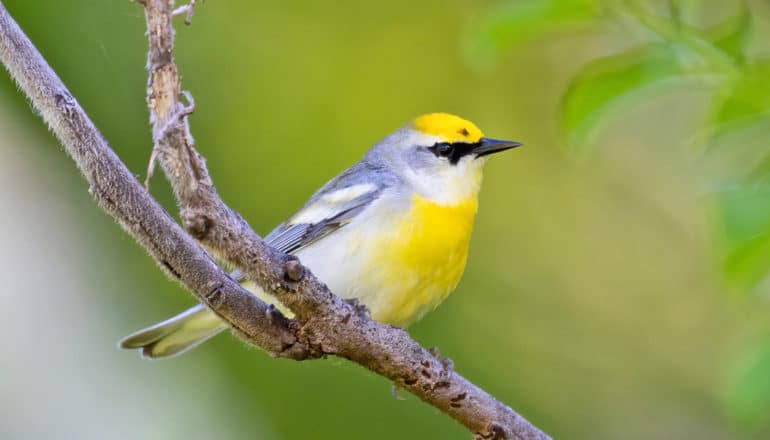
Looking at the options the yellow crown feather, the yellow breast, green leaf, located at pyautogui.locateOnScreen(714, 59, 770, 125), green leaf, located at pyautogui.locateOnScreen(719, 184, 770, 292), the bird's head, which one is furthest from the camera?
the yellow crown feather

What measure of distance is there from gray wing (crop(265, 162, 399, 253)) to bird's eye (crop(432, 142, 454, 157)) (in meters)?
0.20

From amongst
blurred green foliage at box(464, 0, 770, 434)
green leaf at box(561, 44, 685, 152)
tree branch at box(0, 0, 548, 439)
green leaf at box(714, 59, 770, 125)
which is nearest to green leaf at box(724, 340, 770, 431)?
blurred green foliage at box(464, 0, 770, 434)

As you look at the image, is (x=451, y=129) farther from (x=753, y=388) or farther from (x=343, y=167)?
(x=753, y=388)

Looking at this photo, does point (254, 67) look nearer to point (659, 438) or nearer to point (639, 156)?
point (639, 156)

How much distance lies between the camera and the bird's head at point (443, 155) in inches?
134

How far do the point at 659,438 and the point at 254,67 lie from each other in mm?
2751

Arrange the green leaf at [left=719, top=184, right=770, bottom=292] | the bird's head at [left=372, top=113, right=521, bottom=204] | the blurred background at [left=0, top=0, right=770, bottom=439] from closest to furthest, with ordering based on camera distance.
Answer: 1. the green leaf at [left=719, top=184, right=770, bottom=292]
2. the bird's head at [left=372, top=113, right=521, bottom=204]
3. the blurred background at [left=0, top=0, right=770, bottom=439]

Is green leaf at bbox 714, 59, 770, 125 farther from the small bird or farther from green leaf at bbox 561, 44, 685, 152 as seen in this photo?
the small bird

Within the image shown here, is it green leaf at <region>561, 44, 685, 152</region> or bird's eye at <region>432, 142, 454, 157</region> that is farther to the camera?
bird's eye at <region>432, 142, 454, 157</region>

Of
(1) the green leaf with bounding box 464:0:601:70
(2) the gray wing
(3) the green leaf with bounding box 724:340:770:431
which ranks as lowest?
(3) the green leaf with bounding box 724:340:770:431

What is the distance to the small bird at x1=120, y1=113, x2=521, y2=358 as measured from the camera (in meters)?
3.03

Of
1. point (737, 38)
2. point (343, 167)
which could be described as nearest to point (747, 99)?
point (737, 38)

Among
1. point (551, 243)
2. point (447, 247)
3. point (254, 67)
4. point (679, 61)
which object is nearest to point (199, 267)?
point (679, 61)

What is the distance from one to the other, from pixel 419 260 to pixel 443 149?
25.9 inches
